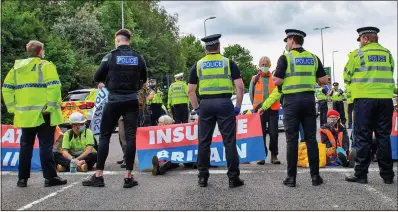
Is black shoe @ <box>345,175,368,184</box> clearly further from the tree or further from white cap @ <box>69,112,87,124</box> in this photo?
the tree

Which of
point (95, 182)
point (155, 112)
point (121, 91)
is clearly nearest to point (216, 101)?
point (121, 91)

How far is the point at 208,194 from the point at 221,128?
102cm

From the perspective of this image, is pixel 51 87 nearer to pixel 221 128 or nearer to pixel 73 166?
pixel 73 166

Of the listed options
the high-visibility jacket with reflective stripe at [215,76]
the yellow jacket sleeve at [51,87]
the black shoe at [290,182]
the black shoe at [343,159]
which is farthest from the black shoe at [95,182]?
the black shoe at [343,159]

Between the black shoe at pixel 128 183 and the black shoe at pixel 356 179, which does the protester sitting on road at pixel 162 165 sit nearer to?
the black shoe at pixel 128 183

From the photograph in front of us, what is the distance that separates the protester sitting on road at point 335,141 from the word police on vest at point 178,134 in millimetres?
1391

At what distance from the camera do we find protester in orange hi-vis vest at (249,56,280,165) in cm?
883

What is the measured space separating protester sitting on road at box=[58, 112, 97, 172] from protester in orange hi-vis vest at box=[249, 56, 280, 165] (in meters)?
2.99

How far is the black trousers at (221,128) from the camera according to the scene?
21.1 ft

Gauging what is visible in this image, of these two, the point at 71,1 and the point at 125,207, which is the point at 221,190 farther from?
the point at 71,1

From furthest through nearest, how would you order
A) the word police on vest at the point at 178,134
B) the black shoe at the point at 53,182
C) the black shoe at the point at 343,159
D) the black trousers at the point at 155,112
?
the black trousers at the point at 155,112 < the word police on vest at the point at 178,134 < the black shoe at the point at 343,159 < the black shoe at the point at 53,182

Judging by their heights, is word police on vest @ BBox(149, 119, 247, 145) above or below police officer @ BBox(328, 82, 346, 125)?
below

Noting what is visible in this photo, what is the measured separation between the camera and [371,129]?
21.8 feet

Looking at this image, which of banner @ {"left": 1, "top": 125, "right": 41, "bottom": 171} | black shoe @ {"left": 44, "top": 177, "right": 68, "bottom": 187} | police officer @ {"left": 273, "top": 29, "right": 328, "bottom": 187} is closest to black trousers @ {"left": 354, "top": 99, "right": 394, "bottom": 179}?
police officer @ {"left": 273, "top": 29, "right": 328, "bottom": 187}
